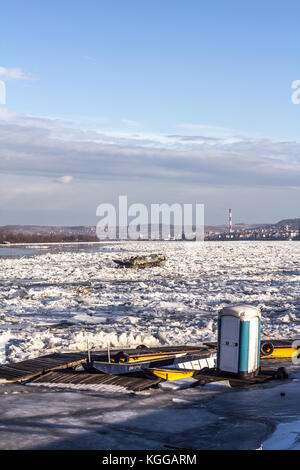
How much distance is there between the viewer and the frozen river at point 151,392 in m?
6.02

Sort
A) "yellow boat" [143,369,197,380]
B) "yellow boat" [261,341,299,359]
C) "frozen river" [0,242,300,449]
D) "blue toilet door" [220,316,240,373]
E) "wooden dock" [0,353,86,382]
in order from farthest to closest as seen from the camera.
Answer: "yellow boat" [261,341,299,359], "wooden dock" [0,353,86,382], "yellow boat" [143,369,197,380], "blue toilet door" [220,316,240,373], "frozen river" [0,242,300,449]

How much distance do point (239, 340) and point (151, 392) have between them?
5.27 ft

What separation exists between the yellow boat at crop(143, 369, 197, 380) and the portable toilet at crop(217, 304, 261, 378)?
58 cm

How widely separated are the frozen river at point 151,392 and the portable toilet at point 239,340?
48 cm

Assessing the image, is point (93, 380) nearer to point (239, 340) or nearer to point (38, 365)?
point (38, 365)

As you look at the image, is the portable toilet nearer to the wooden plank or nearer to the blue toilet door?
the blue toilet door

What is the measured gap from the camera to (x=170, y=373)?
8727 mm

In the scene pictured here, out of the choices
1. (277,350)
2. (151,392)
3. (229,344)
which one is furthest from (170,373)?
(277,350)

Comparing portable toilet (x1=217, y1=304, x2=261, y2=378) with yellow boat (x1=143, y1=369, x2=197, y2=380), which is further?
yellow boat (x1=143, y1=369, x2=197, y2=380)

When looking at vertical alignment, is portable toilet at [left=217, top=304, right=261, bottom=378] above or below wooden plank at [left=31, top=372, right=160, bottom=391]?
above

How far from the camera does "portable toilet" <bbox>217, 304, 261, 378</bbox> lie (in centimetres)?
838

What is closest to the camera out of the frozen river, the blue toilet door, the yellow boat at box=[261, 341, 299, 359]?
the frozen river

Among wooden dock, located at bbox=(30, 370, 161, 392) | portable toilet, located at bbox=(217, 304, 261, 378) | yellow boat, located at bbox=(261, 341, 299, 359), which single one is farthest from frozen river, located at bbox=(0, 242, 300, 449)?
yellow boat, located at bbox=(261, 341, 299, 359)
